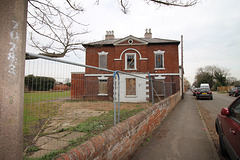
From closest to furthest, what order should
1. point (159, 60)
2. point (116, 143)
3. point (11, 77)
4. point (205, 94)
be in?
point (11, 77) < point (116, 143) < point (159, 60) < point (205, 94)

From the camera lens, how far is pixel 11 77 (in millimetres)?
1229

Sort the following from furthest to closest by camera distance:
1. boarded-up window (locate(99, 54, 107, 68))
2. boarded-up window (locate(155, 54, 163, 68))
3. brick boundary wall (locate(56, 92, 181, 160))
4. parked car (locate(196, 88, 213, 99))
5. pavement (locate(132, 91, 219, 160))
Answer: boarded-up window (locate(99, 54, 107, 68)), parked car (locate(196, 88, 213, 99)), boarded-up window (locate(155, 54, 163, 68)), pavement (locate(132, 91, 219, 160)), brick boundary wall (locate(56, 92, 181, 160))

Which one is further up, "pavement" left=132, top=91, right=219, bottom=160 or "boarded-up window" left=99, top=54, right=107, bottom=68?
"boarded-up window" left=99, top=54, right=107, bottom=68

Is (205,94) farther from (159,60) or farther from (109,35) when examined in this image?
(109,35)

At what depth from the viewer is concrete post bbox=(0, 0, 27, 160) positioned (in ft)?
3.87

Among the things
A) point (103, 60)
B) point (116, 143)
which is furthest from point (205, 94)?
point (116, 143)

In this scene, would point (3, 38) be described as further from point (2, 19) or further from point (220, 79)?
point (220, 79)

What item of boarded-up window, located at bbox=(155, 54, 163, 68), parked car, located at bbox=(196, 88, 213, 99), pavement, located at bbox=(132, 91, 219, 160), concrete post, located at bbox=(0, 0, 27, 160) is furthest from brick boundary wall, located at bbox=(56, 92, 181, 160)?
parked car, located at bbox=(196, 88, 213, 99)

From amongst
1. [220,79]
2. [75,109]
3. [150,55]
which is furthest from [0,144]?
[220,79]

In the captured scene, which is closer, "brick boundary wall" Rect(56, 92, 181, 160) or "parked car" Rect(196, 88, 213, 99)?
"brick boundary wall" Rect(56, 92, 181, 160)

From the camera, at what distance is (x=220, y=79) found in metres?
52.8

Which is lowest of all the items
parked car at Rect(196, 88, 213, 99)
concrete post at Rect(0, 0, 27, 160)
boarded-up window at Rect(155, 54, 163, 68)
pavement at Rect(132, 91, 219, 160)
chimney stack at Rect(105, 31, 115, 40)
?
pavement at Rect(132, 91, 219, 160)

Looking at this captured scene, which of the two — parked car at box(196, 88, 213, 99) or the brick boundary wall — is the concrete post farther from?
parked car at box(196, 88, 213, 99)

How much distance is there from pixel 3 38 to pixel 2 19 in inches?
6.6
